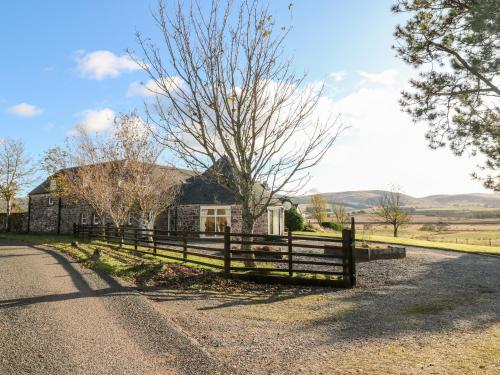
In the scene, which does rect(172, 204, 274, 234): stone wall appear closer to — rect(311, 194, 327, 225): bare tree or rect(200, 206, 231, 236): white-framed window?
rect(200, 206, 231, 236): white-framed window

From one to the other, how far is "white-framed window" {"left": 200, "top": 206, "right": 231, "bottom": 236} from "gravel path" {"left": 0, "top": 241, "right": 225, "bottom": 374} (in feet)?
57.7

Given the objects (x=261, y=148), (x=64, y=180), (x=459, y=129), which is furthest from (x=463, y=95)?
(x=64, y=180)

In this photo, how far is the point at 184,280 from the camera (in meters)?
10.7

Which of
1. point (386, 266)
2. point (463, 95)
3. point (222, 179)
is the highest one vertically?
point (463, 95)

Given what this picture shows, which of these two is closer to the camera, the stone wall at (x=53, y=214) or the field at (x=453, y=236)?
the field at (x=453, y=236)

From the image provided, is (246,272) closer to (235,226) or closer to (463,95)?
(463,95)

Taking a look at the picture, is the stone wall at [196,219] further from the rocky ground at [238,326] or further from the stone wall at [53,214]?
the rocky ground at [238,326]

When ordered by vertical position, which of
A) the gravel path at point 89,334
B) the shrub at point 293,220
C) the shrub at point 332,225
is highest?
the shrub at point 293,220

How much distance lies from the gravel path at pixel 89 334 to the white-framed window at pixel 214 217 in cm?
1760

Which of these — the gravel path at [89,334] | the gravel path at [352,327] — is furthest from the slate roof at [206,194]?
the gravel path at [89,334]

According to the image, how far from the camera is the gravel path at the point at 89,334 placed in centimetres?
479

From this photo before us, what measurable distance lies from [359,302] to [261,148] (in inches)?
244

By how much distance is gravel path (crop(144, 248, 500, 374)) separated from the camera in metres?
5.11

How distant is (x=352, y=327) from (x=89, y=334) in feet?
14.8
